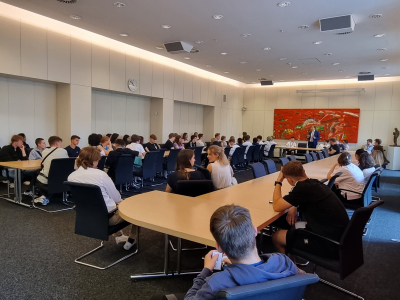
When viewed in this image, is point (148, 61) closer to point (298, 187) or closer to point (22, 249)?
point (22, 249)

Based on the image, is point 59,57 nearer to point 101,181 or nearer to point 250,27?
point 250,27

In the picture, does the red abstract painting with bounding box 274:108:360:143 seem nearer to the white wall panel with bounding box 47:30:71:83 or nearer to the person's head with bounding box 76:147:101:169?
the white wall panel with bounding box 47:30:71:83

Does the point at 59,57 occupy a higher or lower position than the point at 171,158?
higher

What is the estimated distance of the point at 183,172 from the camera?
335cm

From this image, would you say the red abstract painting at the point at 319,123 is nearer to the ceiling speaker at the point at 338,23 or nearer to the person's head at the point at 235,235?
the ceiling speaker at the point at 338,23

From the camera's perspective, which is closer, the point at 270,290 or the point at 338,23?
the point at 270,290

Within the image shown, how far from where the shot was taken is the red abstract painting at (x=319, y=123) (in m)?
13.6

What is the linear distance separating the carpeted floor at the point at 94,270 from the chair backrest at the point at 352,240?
1.60 ft

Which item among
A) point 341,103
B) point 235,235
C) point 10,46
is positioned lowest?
point 235,235

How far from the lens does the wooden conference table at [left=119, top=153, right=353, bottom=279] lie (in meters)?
2.04

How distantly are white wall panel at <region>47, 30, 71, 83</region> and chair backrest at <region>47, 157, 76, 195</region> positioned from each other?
10.9 ft

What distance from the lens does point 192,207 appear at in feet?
8.43

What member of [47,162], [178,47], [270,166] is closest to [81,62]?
[178,47]

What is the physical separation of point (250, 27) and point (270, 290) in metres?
6.30
